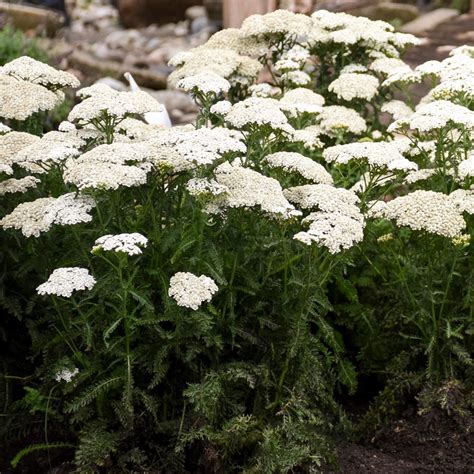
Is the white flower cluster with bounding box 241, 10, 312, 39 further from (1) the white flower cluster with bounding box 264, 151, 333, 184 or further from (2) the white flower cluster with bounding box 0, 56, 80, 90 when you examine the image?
(1) the white flower cluster with bounding box 264, 151, 333, 184

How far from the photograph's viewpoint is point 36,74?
403 cm

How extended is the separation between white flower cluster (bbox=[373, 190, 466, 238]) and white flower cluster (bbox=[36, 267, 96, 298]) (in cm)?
122

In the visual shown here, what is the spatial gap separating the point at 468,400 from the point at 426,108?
1286mm

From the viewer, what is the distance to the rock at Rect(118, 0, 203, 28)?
50.2ft

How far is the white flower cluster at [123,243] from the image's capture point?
2859mm

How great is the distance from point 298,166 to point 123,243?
3.16 feet

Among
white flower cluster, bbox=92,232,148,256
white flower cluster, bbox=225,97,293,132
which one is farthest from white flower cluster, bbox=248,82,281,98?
white flower cluster, bbox=92,232,148,256

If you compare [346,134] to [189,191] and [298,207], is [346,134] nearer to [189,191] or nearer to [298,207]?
[298,207]

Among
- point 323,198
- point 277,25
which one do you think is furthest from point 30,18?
point 323,198

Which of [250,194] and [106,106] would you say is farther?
[106,106]

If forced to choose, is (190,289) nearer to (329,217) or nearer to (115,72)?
(329,217)

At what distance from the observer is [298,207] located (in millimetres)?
3547

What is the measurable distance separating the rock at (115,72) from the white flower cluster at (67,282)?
300 inches

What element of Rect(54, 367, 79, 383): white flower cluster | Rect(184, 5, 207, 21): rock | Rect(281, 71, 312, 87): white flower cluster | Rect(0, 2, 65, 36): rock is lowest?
Rect(184, 5, 207, 21): rock
